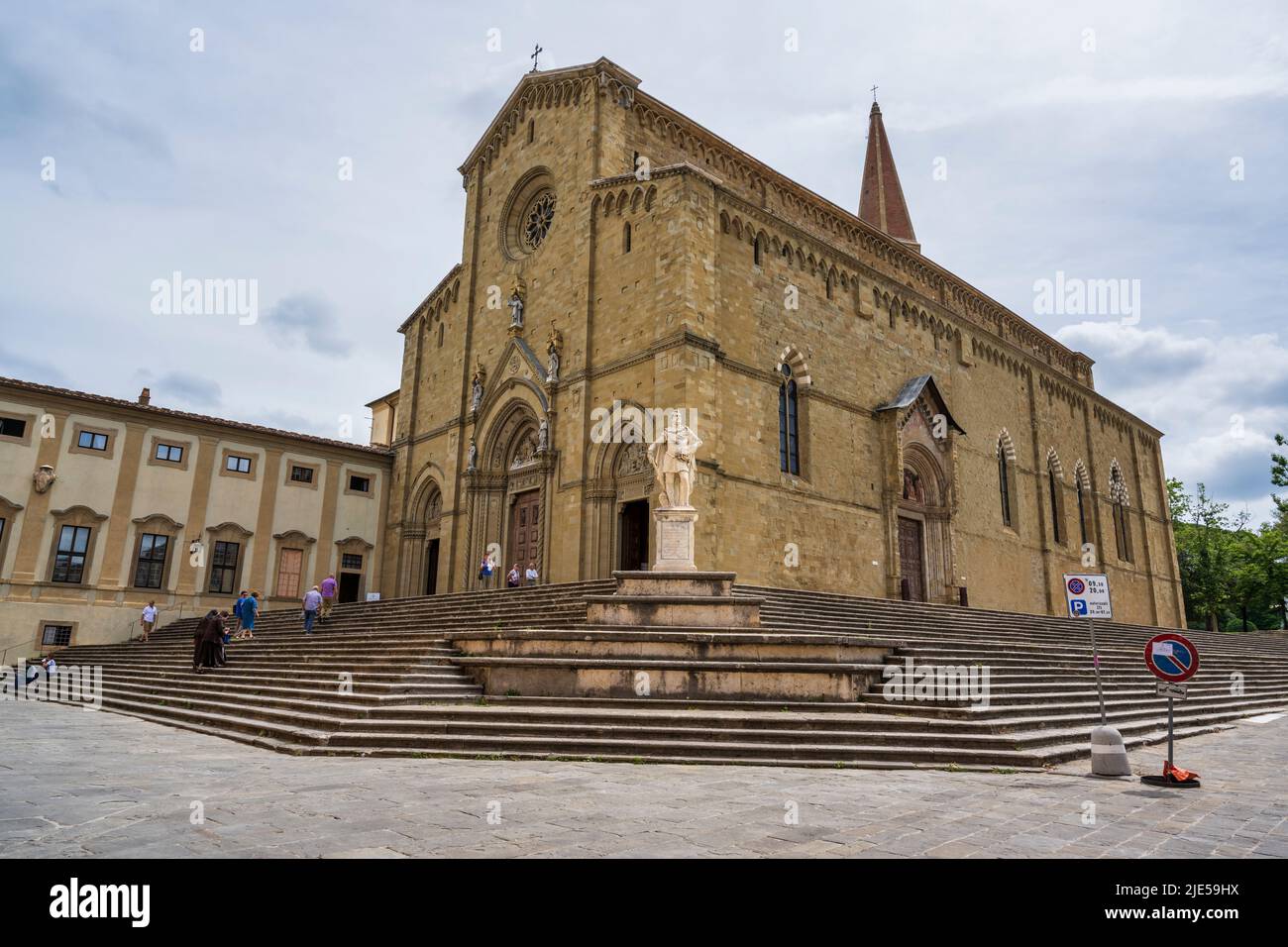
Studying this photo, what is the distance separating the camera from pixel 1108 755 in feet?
26.6

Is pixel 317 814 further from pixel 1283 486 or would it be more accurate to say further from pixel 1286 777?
pixel 1283 486

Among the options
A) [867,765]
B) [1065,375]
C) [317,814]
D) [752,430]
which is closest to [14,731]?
[317,814]

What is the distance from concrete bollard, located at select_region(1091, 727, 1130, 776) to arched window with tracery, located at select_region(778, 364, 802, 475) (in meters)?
13.8

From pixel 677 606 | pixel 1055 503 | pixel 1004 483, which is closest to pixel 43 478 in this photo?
pixel 677 606

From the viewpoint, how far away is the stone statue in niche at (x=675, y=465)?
47.5ft

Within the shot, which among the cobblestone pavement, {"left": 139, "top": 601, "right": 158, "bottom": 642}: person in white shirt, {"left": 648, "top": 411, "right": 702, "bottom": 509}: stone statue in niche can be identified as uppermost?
{"left": 648, "top": 411, "right": 702, "bottom": 509}: stone statue in niche

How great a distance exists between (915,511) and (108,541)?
86.2 feet

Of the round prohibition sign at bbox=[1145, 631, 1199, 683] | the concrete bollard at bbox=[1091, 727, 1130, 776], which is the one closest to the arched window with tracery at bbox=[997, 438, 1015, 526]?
the concrete bollard at bbox=[1091, 727, 1130, 776]

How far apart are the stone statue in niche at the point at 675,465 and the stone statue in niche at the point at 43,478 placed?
804 inches

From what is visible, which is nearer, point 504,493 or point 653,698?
point 653,698

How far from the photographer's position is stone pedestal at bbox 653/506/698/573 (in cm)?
1409

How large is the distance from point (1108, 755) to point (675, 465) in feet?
27.4

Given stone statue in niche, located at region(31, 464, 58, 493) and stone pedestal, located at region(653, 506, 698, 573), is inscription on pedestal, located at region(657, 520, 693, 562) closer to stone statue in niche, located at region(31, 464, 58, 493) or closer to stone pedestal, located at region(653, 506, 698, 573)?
stone pedestal, located at region(653, 506, 698, 573)

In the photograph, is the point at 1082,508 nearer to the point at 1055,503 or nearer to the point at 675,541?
the point at 1055,503
